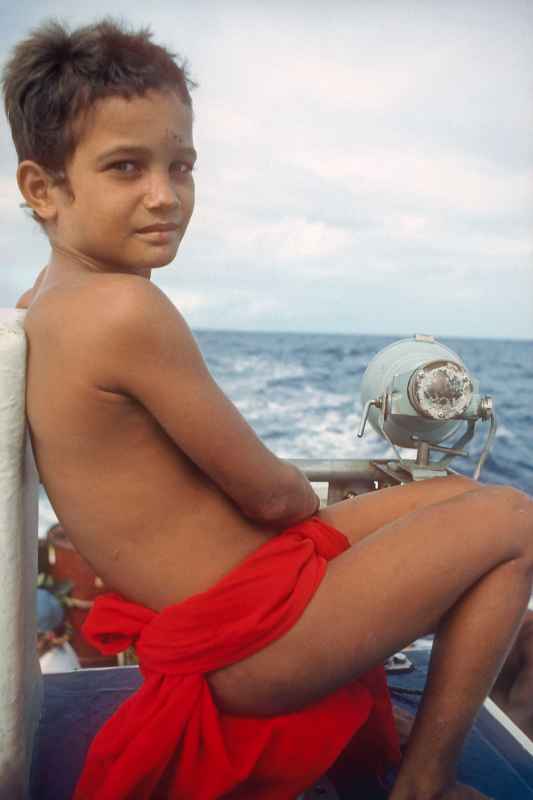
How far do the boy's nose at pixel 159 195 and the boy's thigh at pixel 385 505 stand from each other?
69 centimetres

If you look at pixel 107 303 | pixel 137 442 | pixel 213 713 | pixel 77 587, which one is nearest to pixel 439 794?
pixel 213 713

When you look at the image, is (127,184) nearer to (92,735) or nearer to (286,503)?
(286,503)

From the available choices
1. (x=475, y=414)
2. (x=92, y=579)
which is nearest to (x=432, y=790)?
(x=475, y=414)

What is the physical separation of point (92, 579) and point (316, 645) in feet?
8.47

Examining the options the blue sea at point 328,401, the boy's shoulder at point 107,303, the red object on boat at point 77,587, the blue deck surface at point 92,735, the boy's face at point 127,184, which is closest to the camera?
the boy's shoulder at point 107,303

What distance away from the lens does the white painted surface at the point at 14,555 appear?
113cm

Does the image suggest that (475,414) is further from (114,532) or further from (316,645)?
(114,532)

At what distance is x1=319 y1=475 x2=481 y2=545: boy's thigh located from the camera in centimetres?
149

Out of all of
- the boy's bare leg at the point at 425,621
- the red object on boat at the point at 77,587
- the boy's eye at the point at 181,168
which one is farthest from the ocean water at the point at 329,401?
the red object on boat at the point at 77,587

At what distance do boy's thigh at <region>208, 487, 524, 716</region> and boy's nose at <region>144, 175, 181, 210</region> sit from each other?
642 millimetres

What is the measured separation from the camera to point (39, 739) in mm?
1571

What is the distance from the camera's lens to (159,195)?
1169mm

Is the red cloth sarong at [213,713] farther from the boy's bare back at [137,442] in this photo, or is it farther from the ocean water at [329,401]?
the ocean water at [329,401]

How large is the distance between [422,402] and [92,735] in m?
1.04
